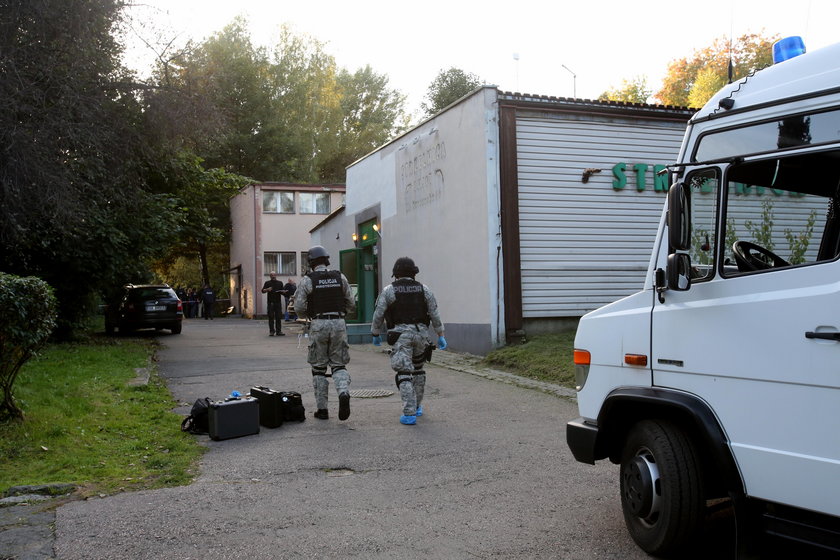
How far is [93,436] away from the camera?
7.21 metres

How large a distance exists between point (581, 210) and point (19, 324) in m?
10.4

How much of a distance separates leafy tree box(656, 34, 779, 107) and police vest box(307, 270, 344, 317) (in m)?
29.7

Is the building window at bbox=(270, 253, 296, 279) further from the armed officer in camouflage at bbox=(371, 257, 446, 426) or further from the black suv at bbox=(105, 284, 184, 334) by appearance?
the armed officer in camouflage at bbox=(371, 257, 446, 426)

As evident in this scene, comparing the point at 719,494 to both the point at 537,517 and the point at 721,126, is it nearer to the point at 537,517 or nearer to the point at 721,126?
the point at 537,517

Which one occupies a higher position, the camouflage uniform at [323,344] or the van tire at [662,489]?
the camouflage uniform at [323,344]

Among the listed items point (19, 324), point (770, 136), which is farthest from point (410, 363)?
point (770, 136)

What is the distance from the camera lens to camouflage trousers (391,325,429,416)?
785cm

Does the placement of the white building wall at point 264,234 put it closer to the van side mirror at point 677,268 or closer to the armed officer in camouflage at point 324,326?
the armed officer in camouflage at point 324,326

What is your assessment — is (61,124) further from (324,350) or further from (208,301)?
(208,301)

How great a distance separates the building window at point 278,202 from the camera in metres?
38.1

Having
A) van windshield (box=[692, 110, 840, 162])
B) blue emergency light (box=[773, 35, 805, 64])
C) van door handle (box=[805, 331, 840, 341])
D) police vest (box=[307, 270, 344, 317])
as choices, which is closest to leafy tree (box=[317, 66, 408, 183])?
police vest (box=[307, 270, 344, 317])

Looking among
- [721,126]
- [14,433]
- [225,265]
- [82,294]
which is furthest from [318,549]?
[225,265]

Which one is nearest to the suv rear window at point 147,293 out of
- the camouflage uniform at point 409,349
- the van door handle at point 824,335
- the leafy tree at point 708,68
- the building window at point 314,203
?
the camouflage uniform at point 409,349

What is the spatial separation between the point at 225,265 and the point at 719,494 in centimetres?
5000
